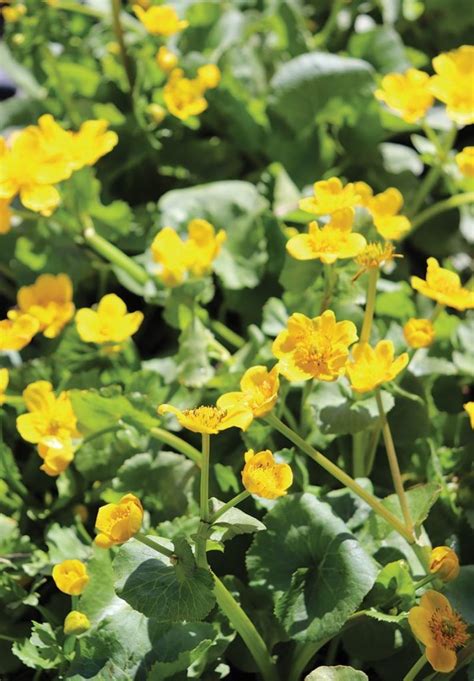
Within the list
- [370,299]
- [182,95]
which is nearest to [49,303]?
[182,95]

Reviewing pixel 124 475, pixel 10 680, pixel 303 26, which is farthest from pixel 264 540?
pixel 303 26

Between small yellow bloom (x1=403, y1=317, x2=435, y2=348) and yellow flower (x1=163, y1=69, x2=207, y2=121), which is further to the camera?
yellow flower (x1=163, y1=69, x2=207, y2=121)

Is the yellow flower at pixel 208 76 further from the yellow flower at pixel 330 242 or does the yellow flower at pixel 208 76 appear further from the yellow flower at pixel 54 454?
the yellow flower at pixel 54 454

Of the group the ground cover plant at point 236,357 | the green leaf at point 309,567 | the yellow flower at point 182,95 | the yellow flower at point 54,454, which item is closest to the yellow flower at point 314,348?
the ground cover plant at point 236,357

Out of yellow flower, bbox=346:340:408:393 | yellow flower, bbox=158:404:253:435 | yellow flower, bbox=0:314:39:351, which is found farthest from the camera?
yellow flower, bbox=0:314:39:351

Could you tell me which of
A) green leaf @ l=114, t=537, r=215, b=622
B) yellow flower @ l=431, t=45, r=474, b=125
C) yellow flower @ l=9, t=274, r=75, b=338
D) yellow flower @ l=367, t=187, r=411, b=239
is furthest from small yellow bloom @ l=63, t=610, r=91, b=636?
yellow flower @ l=431, t=45, r=474, b=125

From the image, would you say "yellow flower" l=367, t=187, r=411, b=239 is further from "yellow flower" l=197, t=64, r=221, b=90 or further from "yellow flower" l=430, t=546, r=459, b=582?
"yellow flower" l=197, t=64, r=221, b=90
